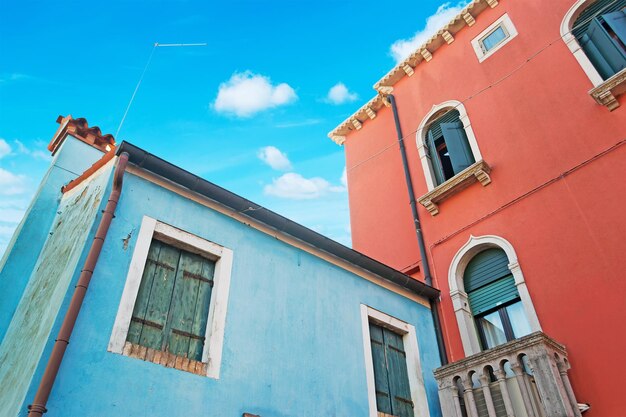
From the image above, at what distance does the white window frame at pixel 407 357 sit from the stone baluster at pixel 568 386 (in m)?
2.17

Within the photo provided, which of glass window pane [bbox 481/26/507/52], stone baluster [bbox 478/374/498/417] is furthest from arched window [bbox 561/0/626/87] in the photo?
stone baluster [bbox 478/374/498/417]

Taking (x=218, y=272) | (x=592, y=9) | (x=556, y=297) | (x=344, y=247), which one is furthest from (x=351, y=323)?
(x=592, y=9)

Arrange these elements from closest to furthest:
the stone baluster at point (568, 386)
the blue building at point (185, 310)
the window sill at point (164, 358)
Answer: the blue building at point (185, 310) → the window sill at point (164, 358) → the stone baluster at point (568, 386)

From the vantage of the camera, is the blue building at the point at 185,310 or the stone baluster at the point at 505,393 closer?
the blue building at the point at 185,310

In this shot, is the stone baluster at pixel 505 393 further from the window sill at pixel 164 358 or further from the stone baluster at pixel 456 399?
the window sill at pixel 164 358

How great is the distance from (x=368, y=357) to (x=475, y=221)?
3.53 m

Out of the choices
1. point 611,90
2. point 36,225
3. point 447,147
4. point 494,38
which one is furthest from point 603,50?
point 36,225

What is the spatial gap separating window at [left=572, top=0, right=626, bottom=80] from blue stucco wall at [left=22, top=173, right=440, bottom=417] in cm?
561

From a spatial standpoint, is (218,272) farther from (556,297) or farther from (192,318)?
(556,297)

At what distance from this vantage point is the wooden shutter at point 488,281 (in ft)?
27.5

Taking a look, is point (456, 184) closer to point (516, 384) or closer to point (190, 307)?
point (516, 384)

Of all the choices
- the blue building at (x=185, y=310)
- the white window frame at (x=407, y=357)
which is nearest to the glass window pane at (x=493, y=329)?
the blue building at (x=185, y=310)

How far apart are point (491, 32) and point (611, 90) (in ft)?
12.8

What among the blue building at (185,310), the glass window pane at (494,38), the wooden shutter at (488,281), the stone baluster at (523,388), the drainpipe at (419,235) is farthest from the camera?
the glass window pane at (494,38)
